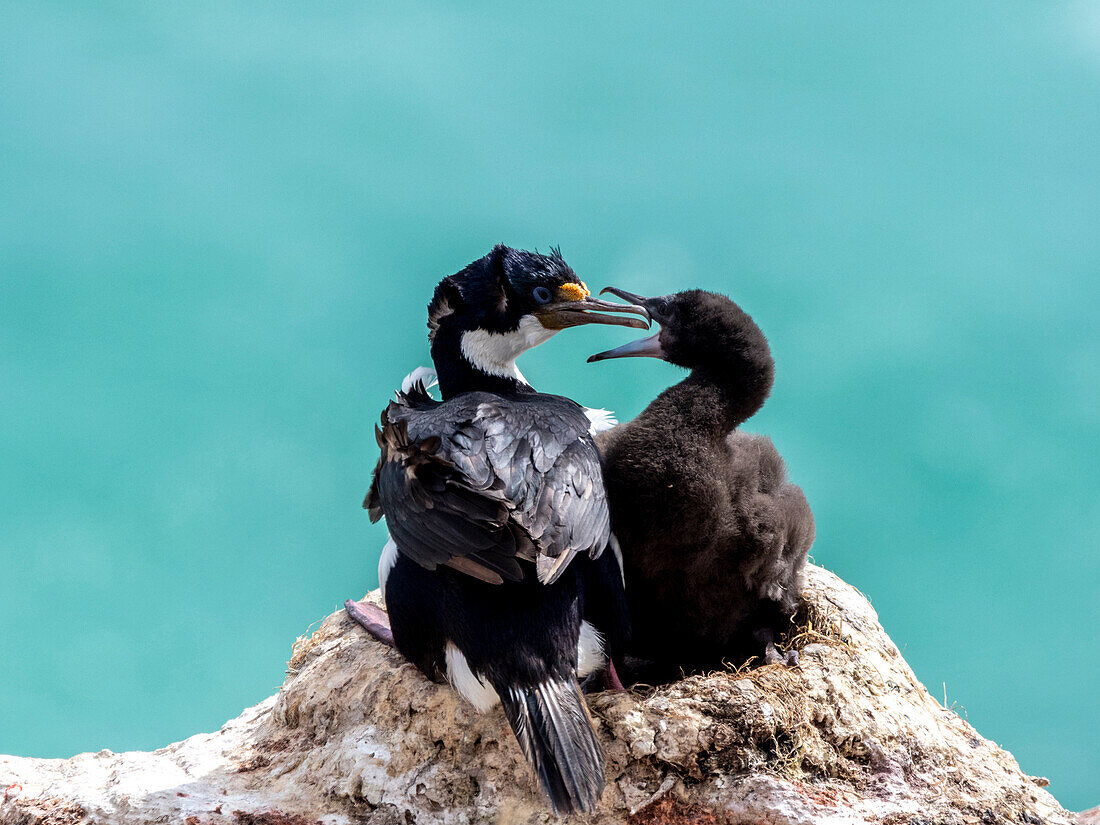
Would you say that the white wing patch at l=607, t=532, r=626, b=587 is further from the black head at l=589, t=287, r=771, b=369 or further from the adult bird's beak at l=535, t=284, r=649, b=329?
the adult bird's beak at l=535, t=284, r=649, b=329

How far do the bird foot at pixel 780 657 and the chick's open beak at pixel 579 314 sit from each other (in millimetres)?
1526

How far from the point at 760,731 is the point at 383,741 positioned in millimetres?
1606

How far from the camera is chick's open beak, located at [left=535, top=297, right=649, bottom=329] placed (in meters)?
4.21

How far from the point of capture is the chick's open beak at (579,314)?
13.8 feet

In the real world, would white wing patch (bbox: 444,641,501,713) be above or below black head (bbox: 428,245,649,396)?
below

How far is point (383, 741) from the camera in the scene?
404 centimetres

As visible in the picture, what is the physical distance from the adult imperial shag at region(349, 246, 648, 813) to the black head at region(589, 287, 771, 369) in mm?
154

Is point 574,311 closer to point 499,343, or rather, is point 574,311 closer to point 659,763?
point 499,343

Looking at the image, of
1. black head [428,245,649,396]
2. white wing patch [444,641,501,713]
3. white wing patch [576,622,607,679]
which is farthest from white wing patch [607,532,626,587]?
black head [428,245,649,396]

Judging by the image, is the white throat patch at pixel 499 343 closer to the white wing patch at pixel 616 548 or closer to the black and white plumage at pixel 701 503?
the black and white plumage at pixel 701 503

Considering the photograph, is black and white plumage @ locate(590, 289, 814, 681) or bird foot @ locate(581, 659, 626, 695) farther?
bird foot @ locate(581, 659, 626, 695)

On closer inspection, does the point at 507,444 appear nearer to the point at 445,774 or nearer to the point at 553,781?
the point at 553,781

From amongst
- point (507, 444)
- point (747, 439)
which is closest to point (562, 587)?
point (507, 444)

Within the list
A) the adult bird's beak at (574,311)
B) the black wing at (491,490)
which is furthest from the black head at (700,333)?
the black wing at (491,490)
